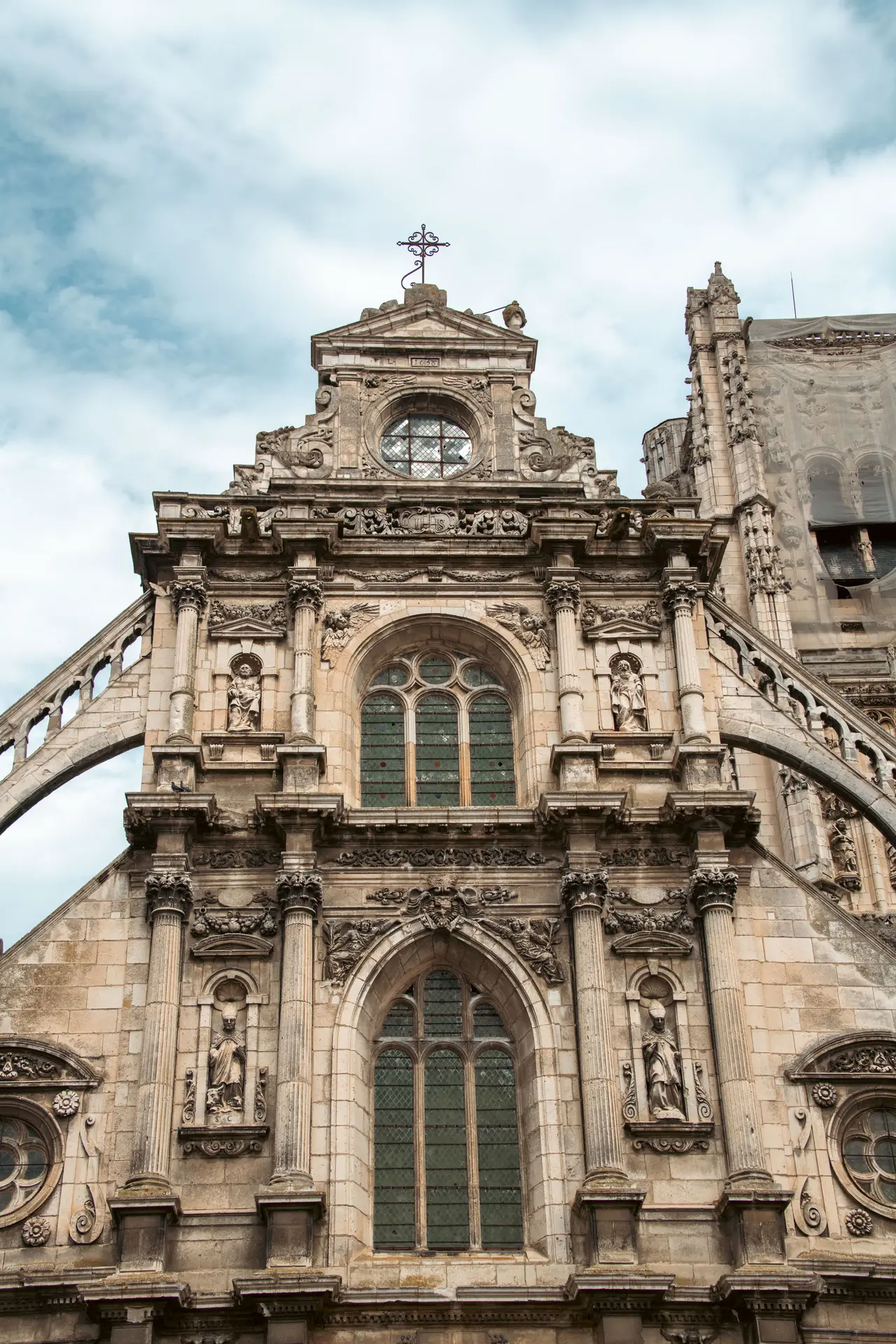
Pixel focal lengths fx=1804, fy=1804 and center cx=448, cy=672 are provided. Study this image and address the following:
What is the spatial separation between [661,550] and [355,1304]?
9.20m

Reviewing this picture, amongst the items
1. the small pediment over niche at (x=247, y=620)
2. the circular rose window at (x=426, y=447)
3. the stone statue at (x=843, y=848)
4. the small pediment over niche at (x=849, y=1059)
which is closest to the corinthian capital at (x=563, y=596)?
the circular rose window at (x=426, y=447)

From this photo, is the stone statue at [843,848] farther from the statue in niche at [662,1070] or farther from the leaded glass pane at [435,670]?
the statue in niche at [662,1070]

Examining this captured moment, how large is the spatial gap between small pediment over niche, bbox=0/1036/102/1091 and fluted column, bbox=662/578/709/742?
23.3 ft

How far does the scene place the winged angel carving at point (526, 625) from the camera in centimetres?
2020

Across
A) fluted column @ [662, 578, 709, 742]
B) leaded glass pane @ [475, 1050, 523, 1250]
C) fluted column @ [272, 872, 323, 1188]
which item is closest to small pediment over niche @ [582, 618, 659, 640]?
fluted column @ [662, 578, 709, 742]

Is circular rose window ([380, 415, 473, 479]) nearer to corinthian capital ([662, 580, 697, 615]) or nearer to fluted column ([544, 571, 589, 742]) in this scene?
fluted column ([544, 571, 589, 742])

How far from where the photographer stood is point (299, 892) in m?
17.9

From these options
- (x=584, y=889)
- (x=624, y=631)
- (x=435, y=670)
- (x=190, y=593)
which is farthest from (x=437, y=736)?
(x=190, y=593)

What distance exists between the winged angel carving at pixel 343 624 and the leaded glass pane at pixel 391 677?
592 mm

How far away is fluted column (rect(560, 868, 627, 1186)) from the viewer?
16.6 meters

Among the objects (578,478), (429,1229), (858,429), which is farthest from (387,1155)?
(858,429)

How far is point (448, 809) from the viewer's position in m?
18.7

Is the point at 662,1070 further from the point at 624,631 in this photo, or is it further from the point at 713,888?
the point at 624,631

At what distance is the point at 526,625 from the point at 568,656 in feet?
2.43
